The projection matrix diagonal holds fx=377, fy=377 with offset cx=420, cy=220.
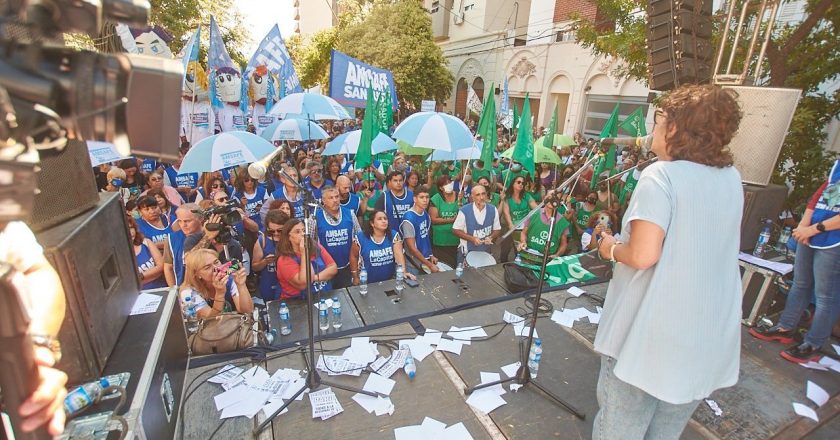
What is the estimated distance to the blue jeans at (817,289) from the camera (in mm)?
3555

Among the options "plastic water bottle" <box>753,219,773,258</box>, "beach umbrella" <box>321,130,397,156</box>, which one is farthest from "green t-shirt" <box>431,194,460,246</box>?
"plastic water bottle" <box>753,219,773,258</box>

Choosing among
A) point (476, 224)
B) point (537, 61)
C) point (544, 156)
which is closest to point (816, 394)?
point (476, 224)

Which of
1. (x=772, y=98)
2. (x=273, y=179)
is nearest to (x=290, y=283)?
(x=273, y=179)

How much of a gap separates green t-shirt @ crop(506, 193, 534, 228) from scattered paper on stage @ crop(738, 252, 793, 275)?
3015mm

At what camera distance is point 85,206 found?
1818mm

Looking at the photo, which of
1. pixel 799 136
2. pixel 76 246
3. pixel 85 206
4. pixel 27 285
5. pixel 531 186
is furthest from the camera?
pixel 531 186

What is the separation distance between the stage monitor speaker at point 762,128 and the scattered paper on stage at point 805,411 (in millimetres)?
2613

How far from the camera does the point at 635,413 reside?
1957mm

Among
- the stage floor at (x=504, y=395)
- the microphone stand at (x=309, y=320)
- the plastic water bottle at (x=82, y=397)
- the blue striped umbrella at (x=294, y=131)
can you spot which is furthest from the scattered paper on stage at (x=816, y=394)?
the blue striped umbrella at (x=294, y=131)

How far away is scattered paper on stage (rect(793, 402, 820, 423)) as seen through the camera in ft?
9.73

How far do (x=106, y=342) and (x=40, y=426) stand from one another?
3.13 feet

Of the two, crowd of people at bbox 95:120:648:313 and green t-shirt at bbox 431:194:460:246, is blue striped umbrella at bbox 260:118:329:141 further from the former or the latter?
green t-shirt at bbox 431:194:460:246

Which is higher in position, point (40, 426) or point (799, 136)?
point (799, 136)

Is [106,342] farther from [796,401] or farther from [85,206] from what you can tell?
[796,401]
